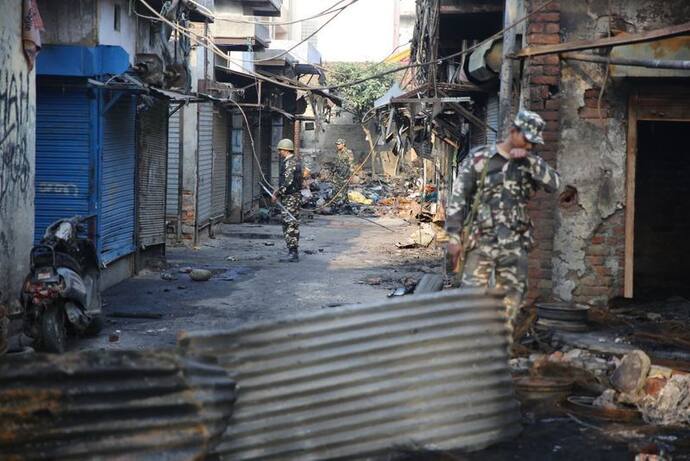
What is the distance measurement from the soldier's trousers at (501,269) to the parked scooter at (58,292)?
3606mm

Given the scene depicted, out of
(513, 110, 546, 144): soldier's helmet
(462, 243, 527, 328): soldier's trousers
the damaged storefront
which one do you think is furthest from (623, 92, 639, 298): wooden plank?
the damaged storefront

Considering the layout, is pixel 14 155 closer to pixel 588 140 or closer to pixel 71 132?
pixel 71 132

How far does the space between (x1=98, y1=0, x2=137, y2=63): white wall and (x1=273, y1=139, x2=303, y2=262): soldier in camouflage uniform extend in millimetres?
3373

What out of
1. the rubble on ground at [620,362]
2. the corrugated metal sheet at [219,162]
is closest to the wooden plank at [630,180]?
the rubble on ground at [620,362]

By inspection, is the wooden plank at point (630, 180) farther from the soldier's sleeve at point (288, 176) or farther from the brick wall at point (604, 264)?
the soldier's sleeve at point (288, 176)

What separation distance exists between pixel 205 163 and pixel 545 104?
11.9m

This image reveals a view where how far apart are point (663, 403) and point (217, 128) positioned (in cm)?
1689

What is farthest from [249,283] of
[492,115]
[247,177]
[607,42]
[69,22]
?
[247,177]

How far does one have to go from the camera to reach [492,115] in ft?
46.7

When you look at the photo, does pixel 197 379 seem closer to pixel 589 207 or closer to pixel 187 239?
pixel 589 207

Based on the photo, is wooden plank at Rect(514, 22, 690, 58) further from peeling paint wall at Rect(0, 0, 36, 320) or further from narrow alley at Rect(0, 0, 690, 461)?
peeling paint wall at Rect(0, 0, 36, 320)

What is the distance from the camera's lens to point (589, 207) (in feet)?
32.2

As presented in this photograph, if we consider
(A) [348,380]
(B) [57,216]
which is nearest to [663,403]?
(A) [348,380]

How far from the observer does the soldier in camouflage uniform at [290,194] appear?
16516mm
